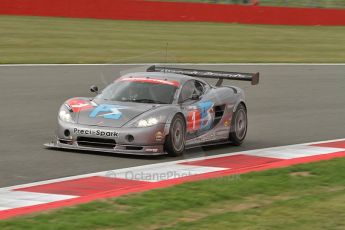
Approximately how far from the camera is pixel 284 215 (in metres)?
7.73

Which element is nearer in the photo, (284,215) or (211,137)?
(284,215)

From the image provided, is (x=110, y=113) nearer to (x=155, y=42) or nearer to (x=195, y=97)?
(x=195, y=97)

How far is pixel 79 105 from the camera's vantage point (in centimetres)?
1198

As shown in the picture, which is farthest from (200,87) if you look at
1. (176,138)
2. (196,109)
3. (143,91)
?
(176,138)

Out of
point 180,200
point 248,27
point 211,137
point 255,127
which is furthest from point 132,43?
point 180,200

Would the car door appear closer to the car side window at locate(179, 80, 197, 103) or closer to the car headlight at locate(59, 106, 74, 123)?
the car side window at locate(179, 80, 197, 103)

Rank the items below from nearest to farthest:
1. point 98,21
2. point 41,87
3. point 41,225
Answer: point 41,225, point 41,87, point 98,21

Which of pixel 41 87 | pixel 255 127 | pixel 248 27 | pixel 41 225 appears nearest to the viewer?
pixel 41 225

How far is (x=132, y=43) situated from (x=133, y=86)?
17891 mm

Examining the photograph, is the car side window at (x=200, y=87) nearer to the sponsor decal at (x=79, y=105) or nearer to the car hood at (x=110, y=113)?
the car hood at (x=110, y=113)

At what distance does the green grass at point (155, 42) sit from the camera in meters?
26.6

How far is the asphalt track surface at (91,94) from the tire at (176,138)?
141 mm

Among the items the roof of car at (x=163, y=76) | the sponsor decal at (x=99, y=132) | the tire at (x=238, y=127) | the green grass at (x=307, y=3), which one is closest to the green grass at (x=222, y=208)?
the sponsor decal at (x=99, y=132)

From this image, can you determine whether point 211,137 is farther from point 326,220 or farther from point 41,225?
point 41,225
